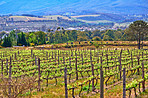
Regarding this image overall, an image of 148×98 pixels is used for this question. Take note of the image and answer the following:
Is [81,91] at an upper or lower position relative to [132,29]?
lower

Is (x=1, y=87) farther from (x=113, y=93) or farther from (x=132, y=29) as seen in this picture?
(x=132, y=29)

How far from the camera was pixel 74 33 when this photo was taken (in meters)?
122

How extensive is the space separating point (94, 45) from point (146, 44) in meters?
18.0

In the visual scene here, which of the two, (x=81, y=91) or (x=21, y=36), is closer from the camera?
(x=81, y=91)

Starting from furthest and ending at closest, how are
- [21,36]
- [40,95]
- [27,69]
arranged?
[21,36] < [27,69] < [40,95]

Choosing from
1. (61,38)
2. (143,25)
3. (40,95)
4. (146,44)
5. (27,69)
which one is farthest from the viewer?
(61,38)

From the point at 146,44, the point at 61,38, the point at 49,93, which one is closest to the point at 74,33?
the point at 61,38

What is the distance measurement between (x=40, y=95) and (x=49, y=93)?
2.56 ft

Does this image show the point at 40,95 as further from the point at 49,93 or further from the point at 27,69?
the point at 27,69

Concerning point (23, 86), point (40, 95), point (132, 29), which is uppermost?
point (132, 29)

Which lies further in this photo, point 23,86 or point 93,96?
point 93,96

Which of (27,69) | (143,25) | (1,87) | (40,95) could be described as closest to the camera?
(1,87)

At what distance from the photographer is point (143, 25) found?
6056 centimetres

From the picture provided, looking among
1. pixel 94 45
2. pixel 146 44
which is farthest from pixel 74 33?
pixel 146 44
